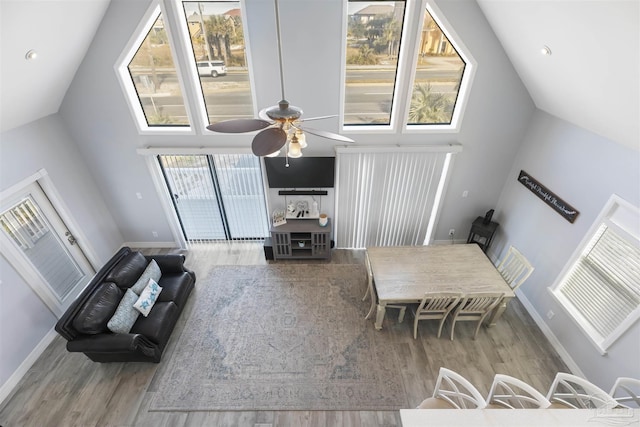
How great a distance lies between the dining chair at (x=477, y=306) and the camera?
364 centimetres

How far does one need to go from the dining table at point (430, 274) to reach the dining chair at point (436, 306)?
5.2 inches

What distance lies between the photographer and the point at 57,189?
165 inches

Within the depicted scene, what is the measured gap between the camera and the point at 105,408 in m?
3.33

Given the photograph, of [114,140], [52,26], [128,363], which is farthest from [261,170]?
[128,363]

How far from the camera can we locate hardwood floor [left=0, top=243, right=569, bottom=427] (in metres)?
3.23

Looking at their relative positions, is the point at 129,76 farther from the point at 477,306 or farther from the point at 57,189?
the point at 477,306

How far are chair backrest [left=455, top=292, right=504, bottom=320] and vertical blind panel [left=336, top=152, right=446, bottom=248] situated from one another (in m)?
1.79

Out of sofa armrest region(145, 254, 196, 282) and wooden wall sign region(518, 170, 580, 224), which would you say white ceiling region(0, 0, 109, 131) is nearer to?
sofa armrest region(145, 254, 196, 282)

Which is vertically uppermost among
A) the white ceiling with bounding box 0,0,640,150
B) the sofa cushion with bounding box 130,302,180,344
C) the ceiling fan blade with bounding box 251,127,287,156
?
the white ceiling with bounding box 0,0,640,150

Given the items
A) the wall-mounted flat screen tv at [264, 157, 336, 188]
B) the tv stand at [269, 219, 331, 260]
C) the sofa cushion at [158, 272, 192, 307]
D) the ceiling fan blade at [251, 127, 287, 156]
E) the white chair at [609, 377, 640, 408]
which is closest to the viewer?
the ceiling fan blade at [251, 127, 287, 156]

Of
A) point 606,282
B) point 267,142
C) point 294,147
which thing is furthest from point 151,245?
point 606,282

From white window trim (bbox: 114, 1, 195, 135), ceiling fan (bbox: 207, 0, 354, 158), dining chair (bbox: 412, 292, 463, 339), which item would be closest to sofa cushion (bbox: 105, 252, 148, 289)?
white window trim (bbox: 114, 1, 195, 135)

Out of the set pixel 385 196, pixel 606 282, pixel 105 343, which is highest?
pixel 385 196

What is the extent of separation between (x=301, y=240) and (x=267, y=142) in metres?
3.26
